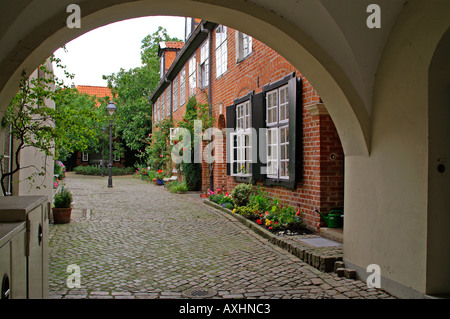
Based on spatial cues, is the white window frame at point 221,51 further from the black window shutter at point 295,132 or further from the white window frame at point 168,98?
the white window frame at point 168,98

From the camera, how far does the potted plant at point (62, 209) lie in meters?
8.09

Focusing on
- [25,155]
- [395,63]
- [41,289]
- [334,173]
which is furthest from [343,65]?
[25,155]

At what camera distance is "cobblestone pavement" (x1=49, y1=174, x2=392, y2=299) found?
400 centimetres

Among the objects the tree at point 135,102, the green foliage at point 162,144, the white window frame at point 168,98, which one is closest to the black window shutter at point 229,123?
the green foliage at point 162,144

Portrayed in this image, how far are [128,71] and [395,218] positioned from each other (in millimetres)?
31479

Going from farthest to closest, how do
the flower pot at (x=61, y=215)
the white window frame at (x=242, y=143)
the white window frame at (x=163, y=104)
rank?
the white window frame at (x=163, y=104)
the white window frame at (x=242, y=143)
the flower pot at (x=61, y=215)

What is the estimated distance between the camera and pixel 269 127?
8.02 m

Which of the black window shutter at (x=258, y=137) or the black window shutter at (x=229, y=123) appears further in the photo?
the black window shutter at (x=229, y=123)

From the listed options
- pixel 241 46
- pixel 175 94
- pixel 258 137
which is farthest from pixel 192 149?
pixel 175 94

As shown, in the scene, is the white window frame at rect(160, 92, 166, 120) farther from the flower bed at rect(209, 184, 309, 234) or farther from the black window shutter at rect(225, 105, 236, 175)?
the flower bed at rect(209, 184, 309, 234)

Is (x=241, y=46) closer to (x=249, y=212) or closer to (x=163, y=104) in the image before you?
(x=249, y=212)

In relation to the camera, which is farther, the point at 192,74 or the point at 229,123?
the point at 192,74

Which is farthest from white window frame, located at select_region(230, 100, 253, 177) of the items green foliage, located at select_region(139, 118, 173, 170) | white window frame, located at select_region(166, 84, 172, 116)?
white window frame, located at select_region(166, 84, 172, 116)

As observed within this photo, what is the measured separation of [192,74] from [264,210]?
956 centimetres
